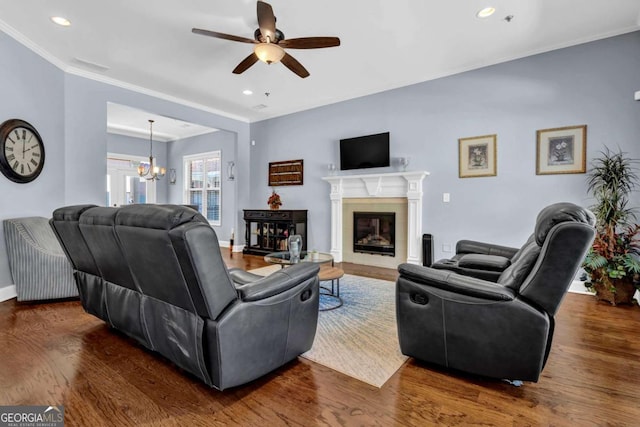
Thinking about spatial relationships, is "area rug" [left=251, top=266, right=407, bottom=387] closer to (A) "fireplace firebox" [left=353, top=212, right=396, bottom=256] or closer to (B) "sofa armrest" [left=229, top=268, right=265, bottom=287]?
(B) "sofa armrest" [left=229, top=268, right=265, bottom=287]

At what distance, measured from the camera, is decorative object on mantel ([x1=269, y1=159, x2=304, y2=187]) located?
5973 millimetres

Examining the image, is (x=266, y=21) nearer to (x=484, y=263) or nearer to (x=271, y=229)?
(x=484, y=263)

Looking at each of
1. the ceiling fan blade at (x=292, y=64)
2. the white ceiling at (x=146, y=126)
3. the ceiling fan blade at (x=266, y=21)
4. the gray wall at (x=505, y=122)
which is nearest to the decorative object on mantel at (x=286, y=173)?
the gray wall at (x=505, y=122)

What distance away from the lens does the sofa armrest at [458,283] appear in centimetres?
164

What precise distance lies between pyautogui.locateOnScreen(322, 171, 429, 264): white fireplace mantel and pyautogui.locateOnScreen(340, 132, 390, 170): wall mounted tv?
208 millimetres

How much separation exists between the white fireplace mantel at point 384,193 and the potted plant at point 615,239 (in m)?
1.95

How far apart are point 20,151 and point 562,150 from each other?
6.23m

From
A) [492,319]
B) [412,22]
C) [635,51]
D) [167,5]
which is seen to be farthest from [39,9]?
[635,51]

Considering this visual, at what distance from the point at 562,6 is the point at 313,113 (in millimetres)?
3798

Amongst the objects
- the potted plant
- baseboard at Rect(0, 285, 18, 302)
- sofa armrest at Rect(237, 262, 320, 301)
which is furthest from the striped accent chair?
the potted plant

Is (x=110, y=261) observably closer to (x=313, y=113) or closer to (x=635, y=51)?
(x=313, y=113)

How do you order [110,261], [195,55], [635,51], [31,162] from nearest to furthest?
[110,261] < [635,51] < [31,162] < [195,55]

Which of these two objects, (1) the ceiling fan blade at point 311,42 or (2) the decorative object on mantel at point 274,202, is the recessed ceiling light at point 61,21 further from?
(2) the decorative object on mantel at point 274,202

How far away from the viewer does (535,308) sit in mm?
1589
